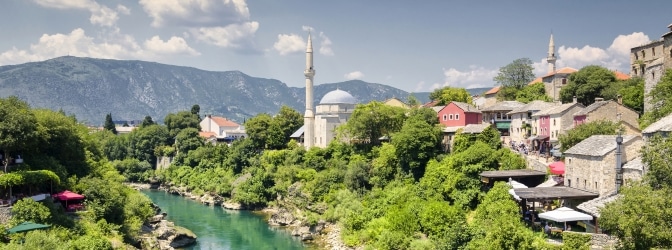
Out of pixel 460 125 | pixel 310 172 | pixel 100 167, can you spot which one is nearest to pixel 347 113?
pixel 310 172

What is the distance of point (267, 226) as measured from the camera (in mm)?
46969

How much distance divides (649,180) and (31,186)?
96.5ft

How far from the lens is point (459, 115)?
48250 millimetres

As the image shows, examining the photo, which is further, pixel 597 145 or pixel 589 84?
pixel 589 84

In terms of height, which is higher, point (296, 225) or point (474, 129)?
point (474, 129)

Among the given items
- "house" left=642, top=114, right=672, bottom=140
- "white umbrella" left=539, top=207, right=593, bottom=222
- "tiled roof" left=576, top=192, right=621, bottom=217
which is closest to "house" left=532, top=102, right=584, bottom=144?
"house" left=642, top=114, right=672, bottom=140

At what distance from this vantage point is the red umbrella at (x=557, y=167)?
30.6 meters

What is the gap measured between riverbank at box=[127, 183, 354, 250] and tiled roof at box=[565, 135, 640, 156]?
602 inches

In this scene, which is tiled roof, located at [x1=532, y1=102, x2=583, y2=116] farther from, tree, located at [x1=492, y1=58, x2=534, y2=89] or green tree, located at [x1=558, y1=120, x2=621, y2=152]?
tree, located at [x1=492, y1=58, x2=534, y2=89]

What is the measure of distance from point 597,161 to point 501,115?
22.1 meters

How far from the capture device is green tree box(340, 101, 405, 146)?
50.5 metres

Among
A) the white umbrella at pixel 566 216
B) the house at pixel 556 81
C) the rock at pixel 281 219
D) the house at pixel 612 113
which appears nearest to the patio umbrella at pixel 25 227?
the rock at pixel 281 219

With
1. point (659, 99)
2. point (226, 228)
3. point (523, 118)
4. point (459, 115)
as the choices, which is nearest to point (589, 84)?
point (523, 118)

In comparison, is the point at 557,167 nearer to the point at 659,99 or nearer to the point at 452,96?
the point at 659,99
